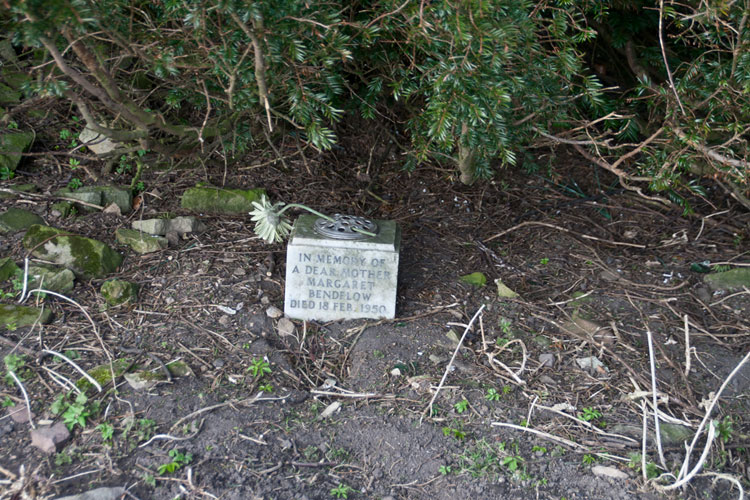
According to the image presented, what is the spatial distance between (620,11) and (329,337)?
2.62m

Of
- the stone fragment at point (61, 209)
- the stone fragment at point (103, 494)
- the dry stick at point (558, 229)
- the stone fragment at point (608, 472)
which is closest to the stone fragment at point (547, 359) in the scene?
the stone fragment at point (608, 472)

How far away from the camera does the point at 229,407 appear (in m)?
2.60

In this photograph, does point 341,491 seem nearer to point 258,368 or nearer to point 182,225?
point 258,368

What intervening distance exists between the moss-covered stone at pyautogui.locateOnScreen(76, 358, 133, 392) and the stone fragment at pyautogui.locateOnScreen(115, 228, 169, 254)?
87cm

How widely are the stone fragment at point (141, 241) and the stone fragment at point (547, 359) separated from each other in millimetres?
2088

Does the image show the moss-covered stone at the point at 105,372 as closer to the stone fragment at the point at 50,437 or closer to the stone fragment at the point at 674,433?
the stone fragment at the point at 50,437

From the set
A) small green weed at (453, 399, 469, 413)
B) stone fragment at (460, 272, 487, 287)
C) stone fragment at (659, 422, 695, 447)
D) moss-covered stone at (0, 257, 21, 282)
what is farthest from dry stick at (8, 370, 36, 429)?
stone fragment at (659, 422, 695, 447)

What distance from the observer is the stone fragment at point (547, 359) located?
2.92 m

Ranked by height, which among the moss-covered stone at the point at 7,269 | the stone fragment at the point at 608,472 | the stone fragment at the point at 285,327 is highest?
the moss-covered stone at the point at 7,269

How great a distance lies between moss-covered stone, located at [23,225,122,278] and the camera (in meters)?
3.23

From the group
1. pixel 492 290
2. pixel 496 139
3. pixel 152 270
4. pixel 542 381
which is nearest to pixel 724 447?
pixel 542 381

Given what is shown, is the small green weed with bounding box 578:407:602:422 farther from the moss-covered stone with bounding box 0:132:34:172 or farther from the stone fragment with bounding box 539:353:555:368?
the moss-covered stone with bounding box 0:132:34:172

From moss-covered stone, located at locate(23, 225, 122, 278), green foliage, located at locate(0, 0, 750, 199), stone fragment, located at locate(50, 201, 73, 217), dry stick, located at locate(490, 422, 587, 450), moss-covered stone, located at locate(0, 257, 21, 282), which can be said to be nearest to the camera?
green foliage, located at locate(0, 0, 750, 199)

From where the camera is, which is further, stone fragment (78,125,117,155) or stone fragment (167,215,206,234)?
stone fragment (78,125,117,155)
